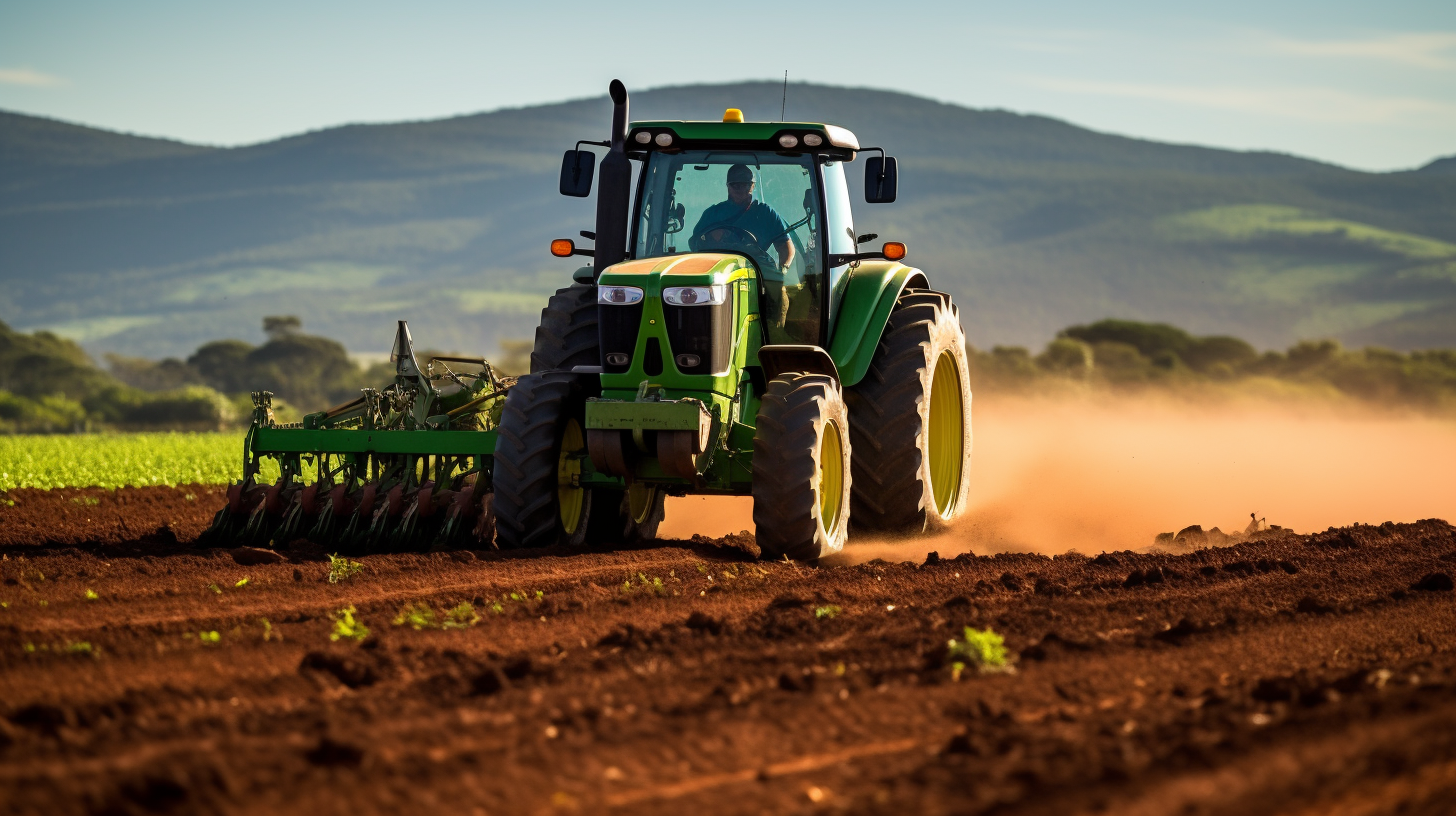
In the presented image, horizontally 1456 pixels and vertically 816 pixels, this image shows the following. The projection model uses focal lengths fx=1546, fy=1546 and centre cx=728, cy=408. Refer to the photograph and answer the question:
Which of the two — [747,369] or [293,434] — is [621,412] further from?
[293,434]

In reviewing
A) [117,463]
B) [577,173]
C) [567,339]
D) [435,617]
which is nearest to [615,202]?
[577,173]

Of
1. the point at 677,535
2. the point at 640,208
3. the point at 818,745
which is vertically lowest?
the point at 677,535

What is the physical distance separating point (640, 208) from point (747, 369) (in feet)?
4.50

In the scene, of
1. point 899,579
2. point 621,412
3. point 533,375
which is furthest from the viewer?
point 533,375

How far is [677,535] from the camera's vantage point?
41.3 feet

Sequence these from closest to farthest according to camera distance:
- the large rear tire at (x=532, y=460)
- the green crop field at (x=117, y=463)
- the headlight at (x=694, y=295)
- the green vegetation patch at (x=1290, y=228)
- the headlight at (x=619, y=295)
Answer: the headlight at (x=694, y=295)
the headlight at (x=619, y=295)
the large rear tire at (x=532, y=460)
the green crop field at (x=117, y=463)
the green vegetation patch at (x=1290, y=228)

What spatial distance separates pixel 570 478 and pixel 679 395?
104 cm

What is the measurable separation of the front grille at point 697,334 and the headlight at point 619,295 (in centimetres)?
20

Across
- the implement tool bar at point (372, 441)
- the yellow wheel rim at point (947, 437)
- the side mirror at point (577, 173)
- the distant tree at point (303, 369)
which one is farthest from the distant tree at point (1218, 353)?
the distant tree at point (303, 369)

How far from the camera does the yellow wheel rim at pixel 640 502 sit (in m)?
10.8

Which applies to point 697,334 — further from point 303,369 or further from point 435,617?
point 303,369

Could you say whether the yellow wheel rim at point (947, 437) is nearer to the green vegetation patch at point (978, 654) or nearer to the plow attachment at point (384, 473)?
the plow attachment at point (384, 473)

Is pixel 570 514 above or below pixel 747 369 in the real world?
below

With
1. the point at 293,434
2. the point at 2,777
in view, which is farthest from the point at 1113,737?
the point at 293,434
